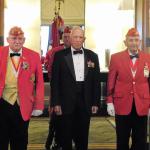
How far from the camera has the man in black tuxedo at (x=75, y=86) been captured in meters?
3.99

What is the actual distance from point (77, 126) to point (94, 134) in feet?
8.54

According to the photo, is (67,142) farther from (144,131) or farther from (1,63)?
(1,63)

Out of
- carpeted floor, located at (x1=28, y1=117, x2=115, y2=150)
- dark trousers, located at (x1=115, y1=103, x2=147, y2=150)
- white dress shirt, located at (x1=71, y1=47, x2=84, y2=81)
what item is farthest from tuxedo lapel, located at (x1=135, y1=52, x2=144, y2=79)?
carpeted floor, located at (x1=28, y1=117, x2=115, y2=150)

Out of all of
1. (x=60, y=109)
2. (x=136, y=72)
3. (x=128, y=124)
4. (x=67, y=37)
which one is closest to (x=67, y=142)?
(x=60, y=109)

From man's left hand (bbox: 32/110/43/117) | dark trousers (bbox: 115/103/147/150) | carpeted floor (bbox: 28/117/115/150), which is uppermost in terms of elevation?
man's left hand (bbox: 32/110/43/117)

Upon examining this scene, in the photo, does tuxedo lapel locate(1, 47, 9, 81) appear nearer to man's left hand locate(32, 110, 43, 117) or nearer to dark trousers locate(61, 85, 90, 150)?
man's left hand locate(32, 110, 43, 117)

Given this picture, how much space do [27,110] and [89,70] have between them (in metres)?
0.69

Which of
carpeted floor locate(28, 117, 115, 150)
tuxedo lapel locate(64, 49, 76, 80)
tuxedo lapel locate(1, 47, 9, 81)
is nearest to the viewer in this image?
tuxedo lapel locate(1, 47, 9, 81)

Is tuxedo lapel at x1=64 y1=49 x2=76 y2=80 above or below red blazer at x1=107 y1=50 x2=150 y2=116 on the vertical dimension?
above

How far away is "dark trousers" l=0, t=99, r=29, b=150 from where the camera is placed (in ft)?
12.3

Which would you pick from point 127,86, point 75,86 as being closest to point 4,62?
point 75,86

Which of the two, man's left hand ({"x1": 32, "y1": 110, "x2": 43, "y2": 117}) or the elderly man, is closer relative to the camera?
the elderly man

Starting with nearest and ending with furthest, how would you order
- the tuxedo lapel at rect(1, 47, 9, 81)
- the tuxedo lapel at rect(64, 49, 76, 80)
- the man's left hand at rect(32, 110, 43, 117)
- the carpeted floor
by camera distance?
the tuxedo lapel at rect(1, 47, 9, 81), the man's left hand at rect(32, 110, 43, 117), the tuxedo lapel at rect(64, 49, 76, 80), the carpeted floor

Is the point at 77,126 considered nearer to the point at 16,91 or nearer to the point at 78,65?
the point at 78,65
